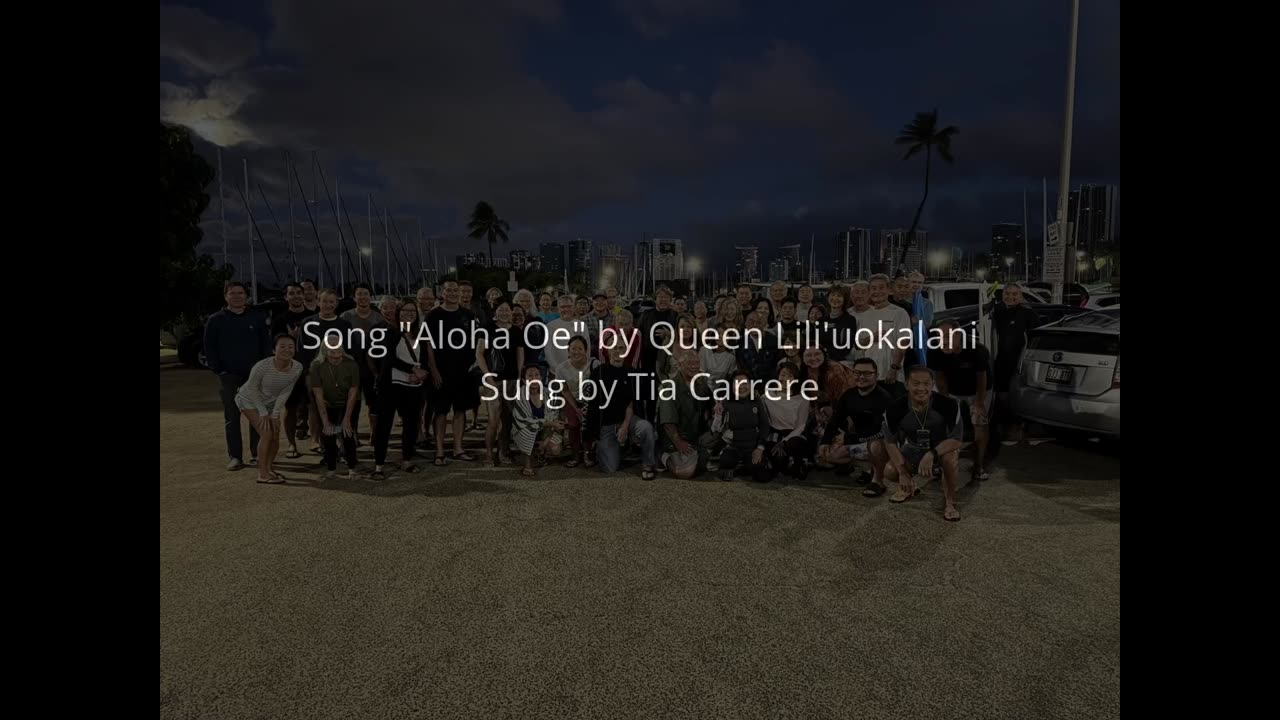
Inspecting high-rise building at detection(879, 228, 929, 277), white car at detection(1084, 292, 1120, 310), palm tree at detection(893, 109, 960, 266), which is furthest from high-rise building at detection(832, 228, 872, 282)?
white car at detection(1084, 292, 1120, 310)

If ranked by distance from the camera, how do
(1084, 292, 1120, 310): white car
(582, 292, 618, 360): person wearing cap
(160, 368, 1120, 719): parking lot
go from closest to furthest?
(160, 368, 1120, 719): parking lot → (582, 292, 618, 360): person wearing cap → (1084, 292, 1120, 310): white car

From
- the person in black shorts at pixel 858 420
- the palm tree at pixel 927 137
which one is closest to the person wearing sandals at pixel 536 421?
the person in black shorts at pixel 858 420

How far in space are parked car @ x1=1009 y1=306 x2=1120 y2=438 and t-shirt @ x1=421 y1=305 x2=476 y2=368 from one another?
20.8ft

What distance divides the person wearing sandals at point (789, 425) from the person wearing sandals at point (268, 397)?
5.08m

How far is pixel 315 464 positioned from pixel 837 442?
19.1ft

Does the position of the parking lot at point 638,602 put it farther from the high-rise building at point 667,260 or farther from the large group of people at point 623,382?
the high-rise building at point 667,260

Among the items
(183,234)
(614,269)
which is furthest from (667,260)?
(183,234)

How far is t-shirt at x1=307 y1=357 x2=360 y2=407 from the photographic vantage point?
587cm

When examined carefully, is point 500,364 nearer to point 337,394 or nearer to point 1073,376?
point 337,394

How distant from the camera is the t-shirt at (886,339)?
632cm

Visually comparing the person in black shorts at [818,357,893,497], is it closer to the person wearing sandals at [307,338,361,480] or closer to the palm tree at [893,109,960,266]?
the person wearing sandals at [307,338,361,480]
